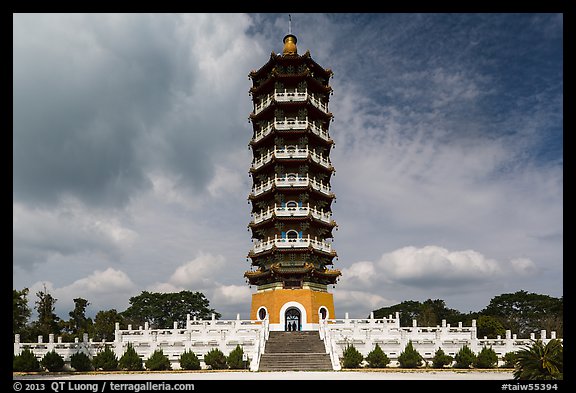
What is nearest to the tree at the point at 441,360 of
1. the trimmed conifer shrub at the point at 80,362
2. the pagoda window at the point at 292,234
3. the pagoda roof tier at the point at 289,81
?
the pagoda window at the point at 292,234

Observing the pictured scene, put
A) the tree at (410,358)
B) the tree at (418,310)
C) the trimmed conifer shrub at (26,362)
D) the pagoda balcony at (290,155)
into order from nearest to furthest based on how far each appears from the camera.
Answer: the trimmed conifer shrub at (26,362) → the tree at (410,358) → the pagoda balcony at (290,155) → the tree at (418,310)

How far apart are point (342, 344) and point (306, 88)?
25.4 meters

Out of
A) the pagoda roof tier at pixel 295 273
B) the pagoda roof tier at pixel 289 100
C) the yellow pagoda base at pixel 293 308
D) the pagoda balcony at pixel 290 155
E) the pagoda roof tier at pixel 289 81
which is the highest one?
the pagoda roof tier at pixel 289 81

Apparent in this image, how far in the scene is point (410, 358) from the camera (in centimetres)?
2927

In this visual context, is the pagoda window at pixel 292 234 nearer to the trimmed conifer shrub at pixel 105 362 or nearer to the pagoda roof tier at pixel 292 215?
the pagoda roof tier at pixel 292 215

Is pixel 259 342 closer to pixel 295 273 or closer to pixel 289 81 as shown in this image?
pixel 295 273

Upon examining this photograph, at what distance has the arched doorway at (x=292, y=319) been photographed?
134ft

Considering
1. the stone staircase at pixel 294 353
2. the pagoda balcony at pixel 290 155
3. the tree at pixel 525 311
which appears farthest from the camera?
the tree at pixel 525 311

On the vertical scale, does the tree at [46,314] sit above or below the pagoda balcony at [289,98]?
below

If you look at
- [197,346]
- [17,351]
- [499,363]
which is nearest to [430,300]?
[499,363]

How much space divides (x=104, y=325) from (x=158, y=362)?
34904mm

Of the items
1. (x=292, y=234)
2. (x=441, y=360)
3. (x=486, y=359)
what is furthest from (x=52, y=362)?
(x=486, y=359)

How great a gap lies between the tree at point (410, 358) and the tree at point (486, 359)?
133 inches
